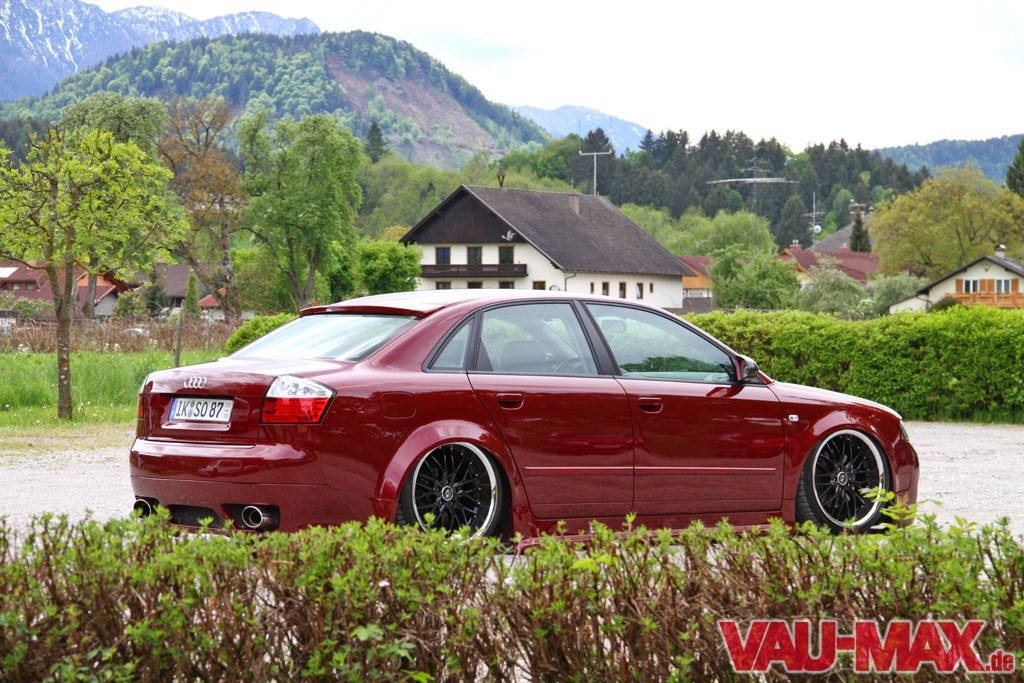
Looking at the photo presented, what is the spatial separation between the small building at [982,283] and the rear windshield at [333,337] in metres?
85.2

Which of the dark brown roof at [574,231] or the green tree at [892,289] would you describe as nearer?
the green tree at [892,289]

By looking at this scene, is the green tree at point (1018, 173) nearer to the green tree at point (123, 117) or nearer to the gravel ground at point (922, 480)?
the green tree at point (123, 117)

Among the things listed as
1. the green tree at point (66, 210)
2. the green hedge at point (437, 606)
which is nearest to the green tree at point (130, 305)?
the green tree at point (66, 210)

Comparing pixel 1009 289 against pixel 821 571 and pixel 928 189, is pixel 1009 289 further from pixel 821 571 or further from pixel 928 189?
pixel 821 571

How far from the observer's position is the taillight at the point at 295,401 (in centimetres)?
677

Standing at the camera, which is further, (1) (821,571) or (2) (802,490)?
(2) (802,490)

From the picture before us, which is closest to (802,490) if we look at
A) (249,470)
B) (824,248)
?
(249,470)

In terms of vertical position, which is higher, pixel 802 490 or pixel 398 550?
pixel 398 550

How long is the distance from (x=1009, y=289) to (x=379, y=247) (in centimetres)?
4328

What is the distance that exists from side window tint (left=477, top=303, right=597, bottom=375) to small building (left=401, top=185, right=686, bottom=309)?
78.4m

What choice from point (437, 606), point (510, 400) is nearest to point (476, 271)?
point (510, 400)

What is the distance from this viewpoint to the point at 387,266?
290ft

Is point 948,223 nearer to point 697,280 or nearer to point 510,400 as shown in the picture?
point 697,280

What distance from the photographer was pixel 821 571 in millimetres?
3971
